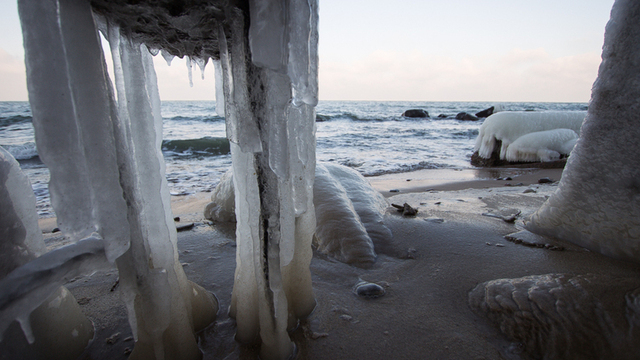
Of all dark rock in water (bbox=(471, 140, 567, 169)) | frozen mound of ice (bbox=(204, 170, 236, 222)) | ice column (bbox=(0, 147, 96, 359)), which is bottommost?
dark rock in water (bbox=(471, 140, 567, 169))

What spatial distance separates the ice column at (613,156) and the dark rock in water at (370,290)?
1.62m

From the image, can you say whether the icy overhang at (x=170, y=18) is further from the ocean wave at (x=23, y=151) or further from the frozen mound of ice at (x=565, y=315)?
the ocean wave at (x=23, y=151)

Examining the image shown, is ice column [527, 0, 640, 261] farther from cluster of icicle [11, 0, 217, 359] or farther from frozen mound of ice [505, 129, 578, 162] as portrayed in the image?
frozen mound of ice [505, 129, 578, 162]

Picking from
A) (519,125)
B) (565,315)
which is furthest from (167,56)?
(519,125)

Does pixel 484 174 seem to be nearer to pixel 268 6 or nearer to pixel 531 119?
pixel 531 119

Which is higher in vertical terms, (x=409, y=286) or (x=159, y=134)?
(x=159, y=134)

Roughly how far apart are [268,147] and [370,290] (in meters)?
1.20

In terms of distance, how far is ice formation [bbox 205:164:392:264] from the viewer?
2.46 meters

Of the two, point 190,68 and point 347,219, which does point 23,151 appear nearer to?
point 190,68

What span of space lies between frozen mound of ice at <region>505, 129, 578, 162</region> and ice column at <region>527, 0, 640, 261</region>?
561 centimetres

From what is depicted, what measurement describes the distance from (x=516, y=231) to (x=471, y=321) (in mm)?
1457

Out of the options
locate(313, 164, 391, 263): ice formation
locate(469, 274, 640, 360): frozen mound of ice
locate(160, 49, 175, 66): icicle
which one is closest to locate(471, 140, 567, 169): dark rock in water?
locate(313, 164, 391, 263): ice formation

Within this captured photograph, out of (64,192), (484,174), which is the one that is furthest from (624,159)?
(484,174)

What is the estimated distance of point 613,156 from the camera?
6.81ft
